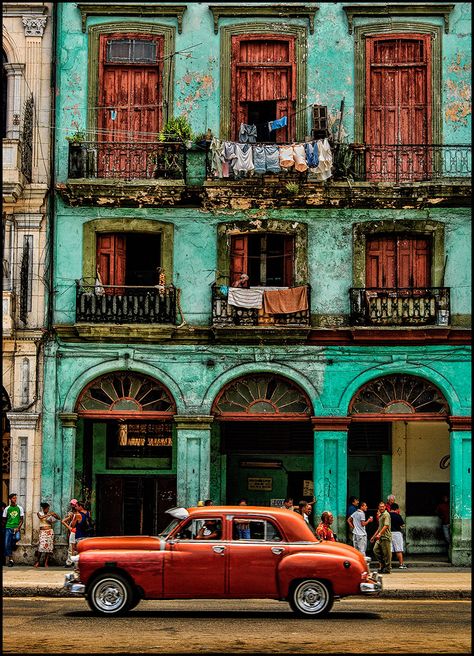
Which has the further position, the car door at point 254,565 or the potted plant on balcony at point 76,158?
the potted plant on balcony at point 76,158

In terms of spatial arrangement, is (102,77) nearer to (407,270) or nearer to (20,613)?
(407,270)

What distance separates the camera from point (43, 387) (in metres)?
26.3

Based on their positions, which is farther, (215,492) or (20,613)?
(215,492)

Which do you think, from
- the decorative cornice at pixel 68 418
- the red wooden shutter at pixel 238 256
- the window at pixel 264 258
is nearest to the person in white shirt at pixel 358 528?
the window at pixel 264 258

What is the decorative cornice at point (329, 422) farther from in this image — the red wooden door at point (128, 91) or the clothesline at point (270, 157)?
the red wooden door at point (128, 91)

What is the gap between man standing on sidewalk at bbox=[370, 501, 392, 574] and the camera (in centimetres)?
2330

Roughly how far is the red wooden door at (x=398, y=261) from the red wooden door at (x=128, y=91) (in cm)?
572

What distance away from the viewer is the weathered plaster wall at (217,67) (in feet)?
87.7

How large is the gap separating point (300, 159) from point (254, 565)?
12249 millimetres

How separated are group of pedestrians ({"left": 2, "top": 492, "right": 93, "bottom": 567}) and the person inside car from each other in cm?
901

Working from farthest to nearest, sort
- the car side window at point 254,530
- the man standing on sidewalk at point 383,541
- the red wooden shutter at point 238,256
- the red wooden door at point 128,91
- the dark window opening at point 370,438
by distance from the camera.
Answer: the dark window opening at point 370,438 < the red wooden door at point 128,91 < the red wooden shutter at point 238,256 < the man standing on sidewalk at point 383,541 < the car side window at point 254,530

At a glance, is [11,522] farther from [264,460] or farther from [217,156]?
[217,156]

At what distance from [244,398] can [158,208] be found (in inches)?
186

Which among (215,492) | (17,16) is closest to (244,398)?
(215,492)
